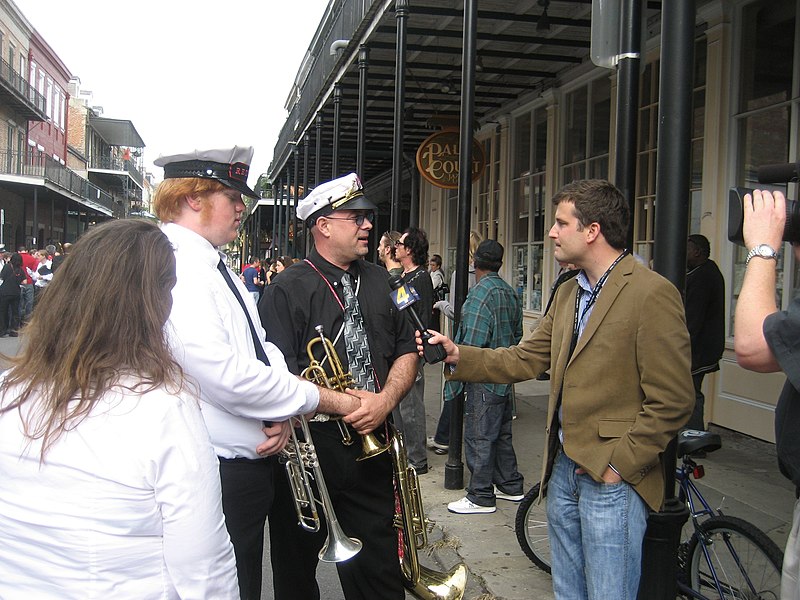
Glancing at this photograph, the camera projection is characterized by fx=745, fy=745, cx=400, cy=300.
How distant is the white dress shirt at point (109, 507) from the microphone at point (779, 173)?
1751 mm

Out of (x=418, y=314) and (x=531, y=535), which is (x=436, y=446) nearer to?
(x=418, y=314)

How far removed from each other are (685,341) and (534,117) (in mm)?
9940

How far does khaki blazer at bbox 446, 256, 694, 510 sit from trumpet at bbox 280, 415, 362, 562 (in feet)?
3.15

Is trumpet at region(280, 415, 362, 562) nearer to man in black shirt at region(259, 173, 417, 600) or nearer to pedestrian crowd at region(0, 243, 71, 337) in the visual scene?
man in black shirt at region(259, 173, 417, 600)

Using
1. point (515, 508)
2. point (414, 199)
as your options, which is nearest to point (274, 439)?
point (515, 508)

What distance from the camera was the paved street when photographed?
4.25 metres

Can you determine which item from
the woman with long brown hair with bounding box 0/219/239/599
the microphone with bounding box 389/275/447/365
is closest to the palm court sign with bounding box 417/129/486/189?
the microphone with bounding box 389/275/447/365

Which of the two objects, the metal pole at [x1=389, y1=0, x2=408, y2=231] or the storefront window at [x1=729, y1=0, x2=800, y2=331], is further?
the metal pole at [x1=389, y1=0, x2=408, y2=231]

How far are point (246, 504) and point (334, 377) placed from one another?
634 millimetres

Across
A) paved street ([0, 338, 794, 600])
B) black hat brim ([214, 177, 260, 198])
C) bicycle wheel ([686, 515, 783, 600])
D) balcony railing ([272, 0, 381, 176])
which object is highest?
balcony railing ([272, 0, 381, 176])

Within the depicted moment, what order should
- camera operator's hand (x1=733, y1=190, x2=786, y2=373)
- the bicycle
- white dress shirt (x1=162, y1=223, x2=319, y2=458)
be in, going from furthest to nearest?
the bicycle < white dress shirt (x1=162, y1=223, x2=319, y2=458) < camera operator's hand (x1=733, y1=190, x2=786, y2=373)

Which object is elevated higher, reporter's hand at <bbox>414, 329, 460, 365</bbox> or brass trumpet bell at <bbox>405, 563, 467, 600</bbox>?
reporter's hand at <bbox>414, 329, 460, 365</bbox>

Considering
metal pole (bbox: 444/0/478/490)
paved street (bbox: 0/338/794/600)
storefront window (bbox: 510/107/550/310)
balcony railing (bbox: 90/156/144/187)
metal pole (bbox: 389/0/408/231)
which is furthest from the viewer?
balcony railing (bbox: 90/156/144/187)

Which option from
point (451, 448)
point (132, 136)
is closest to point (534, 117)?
point (451, 448)
